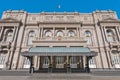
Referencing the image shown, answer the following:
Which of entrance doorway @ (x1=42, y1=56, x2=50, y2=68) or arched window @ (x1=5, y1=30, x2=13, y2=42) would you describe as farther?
arched window @ (x1=5, y1=30, x2=13, y2=42)

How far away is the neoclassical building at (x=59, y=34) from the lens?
3791cm

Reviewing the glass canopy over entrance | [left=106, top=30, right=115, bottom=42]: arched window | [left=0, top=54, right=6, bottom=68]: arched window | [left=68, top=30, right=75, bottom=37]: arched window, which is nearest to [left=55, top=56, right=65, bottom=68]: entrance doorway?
the glass canopy over entrance

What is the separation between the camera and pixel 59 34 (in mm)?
44500

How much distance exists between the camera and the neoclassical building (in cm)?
3791

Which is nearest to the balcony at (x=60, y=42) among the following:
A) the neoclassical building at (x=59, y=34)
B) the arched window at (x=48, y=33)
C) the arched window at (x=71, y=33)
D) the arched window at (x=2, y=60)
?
the neoclassical building at (x=59, y=34)

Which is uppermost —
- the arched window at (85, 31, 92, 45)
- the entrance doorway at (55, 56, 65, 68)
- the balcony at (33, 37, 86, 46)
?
the arched window at (85, 31, 92, 45)

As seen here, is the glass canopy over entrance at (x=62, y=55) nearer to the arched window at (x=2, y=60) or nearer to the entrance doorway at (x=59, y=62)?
the entrance doorway at (x=59, y=62)

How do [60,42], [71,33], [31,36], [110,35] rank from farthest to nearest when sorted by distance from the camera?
[71,33]
[31,36]
[110,35]
[60,42]

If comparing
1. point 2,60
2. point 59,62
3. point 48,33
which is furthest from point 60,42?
point 2,60

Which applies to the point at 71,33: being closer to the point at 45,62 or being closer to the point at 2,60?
the point at 45,62

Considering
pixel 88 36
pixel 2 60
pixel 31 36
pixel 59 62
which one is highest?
pixel 31 36

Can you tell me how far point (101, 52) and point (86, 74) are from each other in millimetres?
18810

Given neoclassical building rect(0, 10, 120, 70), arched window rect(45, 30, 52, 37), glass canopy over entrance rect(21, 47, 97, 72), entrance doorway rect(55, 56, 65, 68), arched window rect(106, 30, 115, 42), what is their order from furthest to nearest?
arched window rect(45, 30, 52, 37)
arched window rect(106, 30, 115, 42)
neoclassical building rect(0, 10, 120, 70)
entrance doorway rect(55, 56, 65, 68)
glass canopy over entrance rect(21, 47, 97, 72)

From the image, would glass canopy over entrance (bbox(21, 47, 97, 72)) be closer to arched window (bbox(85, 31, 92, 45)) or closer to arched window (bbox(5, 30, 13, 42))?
arched window (bbox(85, 31, 92, 45))
